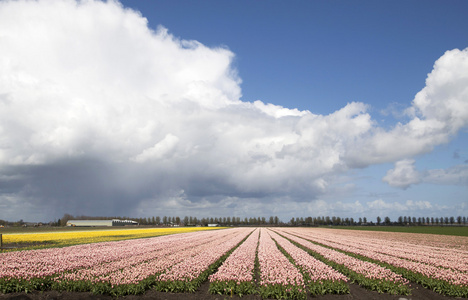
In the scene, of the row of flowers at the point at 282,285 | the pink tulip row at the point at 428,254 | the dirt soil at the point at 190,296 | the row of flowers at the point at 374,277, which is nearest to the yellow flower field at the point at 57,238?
the dirt soil at the point at 190,296

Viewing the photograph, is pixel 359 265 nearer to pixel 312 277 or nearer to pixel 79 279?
pixel 312 277

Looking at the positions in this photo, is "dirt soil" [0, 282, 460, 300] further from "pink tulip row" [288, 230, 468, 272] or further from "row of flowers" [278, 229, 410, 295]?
"pink tulip row" [288, 230, 468, 272]

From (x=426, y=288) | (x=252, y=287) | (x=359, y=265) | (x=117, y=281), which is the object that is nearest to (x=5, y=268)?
(x=117, y=281)

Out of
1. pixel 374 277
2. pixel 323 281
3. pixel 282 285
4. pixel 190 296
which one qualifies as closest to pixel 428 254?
pixel 374 277

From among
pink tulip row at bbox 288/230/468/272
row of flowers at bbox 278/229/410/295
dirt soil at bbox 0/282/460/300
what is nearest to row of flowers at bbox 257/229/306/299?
dirt soil at bbox 0/282/460/300

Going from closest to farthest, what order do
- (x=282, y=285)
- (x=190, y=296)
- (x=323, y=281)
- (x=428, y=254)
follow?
(x=190, y=296)
(x=282, y=285)
(x=323, y=281)
(x=428, y=254)

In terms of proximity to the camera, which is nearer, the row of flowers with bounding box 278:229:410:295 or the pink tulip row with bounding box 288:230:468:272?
the row of flowers with bounding box 278:229:410:295

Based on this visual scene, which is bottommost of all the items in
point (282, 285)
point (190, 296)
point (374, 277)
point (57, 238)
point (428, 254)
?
point (428, 254)

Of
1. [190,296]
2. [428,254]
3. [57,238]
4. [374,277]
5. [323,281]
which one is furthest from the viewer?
[57,238]

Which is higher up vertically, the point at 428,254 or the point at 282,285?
the point at 282,285

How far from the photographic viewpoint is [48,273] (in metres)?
15.7

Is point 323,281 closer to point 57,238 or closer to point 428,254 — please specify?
point 428,254

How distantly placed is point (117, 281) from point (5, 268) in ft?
26.5

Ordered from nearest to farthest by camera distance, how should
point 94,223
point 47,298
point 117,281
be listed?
point 47,298, point 117,281, point 94,223
